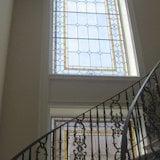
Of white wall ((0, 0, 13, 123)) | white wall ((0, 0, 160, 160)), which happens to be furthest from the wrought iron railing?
white wall ((0, 0, 13, 123))

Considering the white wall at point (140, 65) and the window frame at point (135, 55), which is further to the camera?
the window frame at point (135, 55)

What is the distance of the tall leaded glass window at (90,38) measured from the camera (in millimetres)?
6137

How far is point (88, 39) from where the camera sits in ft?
21.3

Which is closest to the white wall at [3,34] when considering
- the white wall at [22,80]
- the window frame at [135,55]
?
the white wall at [22,80]

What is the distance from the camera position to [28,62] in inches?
226

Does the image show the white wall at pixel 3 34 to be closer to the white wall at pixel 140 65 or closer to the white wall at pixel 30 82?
the white wall at pixel 30 82

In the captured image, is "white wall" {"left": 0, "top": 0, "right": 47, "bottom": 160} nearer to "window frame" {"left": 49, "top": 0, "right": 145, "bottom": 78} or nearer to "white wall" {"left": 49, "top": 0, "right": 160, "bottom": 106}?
"window frame" {"left": 49, "top": 0, "right": 145, "bottom": 78}

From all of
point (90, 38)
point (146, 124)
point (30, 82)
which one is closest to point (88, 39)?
point (90, 38)

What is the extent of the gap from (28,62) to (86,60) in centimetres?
121

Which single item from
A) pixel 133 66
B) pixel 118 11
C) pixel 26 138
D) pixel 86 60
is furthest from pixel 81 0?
pixel 26 138

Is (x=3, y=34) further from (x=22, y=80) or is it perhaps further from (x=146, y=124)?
(x=146, y=124)

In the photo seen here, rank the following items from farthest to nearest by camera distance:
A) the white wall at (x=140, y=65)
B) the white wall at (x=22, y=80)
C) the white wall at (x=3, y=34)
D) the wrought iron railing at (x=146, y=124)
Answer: the white wall at (x=140, y=65) → the white wall at (x=22, y=80) → the white wall at (x=3, y=34) → the wrought iron railing at (x=146, y=124)

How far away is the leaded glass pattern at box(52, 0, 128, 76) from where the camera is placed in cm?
613

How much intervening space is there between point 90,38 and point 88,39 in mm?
53
